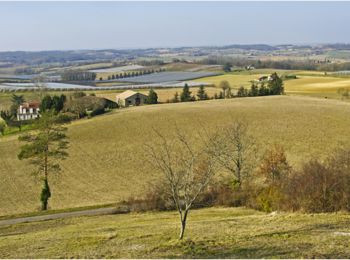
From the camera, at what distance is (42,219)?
29750mm

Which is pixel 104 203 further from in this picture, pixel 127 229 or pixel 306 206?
pixel 306 206

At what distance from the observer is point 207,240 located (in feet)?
56.6

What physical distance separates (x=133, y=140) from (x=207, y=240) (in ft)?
135

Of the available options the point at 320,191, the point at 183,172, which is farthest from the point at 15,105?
the point at 183,172

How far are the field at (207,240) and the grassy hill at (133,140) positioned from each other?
1625cm

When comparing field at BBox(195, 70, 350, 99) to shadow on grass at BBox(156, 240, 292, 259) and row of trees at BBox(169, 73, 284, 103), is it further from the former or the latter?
shadow on grass at BBox(156, 240, 292, 259)

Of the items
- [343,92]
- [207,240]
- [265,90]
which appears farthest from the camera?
[265,90]

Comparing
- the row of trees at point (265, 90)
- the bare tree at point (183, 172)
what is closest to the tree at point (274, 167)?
the bare tree at point (183, 172)

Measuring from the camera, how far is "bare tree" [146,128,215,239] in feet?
56.7

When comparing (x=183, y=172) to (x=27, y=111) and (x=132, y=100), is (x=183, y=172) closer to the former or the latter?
(x=27, y=111)

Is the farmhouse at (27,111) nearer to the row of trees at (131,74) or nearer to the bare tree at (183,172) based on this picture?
the bare tree at (183,172)

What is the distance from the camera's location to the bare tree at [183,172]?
17.3 m

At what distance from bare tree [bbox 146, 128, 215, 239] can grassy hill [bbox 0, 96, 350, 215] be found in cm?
430

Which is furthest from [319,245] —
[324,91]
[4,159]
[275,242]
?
[324,91]
